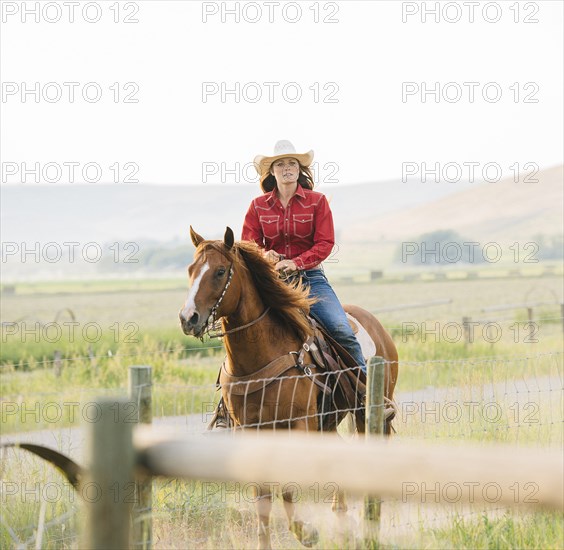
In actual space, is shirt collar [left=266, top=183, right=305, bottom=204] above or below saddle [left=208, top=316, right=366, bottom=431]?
above

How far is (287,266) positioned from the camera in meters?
7.31

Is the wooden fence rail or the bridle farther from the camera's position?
the bridle

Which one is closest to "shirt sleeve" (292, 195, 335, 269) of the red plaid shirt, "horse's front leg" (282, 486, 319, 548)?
the red plaid shirt

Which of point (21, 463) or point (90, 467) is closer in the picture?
point (90, 467)

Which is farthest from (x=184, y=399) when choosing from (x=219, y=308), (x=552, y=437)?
(x=219, y=308)

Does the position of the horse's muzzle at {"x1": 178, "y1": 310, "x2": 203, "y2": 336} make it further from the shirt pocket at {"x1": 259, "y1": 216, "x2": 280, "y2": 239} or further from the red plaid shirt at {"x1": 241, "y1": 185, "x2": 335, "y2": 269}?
the shirt pocket at {"x1": 259, "y1": 216, "x2": 280, "y2": 239}

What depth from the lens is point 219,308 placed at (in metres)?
6.57

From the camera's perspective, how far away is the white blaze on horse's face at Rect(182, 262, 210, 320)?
20.4 ft

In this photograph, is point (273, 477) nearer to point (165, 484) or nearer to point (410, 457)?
point (410, 457)

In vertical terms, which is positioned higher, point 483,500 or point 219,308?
point 219,308

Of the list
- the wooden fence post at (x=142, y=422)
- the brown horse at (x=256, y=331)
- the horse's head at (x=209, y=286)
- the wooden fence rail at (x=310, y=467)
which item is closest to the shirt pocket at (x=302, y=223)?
the brown horse at (x=256, y=331)

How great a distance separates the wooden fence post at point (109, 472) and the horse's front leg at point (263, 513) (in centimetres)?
296

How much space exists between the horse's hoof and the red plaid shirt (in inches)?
78.7

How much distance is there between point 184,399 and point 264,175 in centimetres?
615
